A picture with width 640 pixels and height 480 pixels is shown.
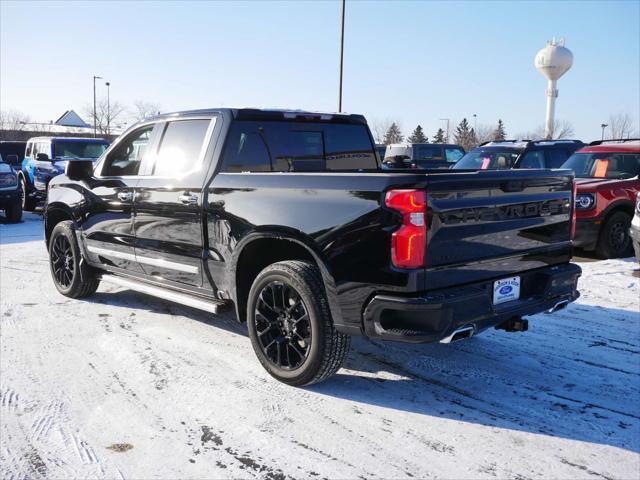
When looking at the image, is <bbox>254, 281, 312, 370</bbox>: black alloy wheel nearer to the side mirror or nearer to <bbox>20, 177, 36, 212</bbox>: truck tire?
the side mirror

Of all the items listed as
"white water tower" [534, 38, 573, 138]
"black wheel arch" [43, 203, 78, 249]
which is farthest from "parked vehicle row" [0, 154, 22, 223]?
"white water tower" [534, 38, 573, 138]

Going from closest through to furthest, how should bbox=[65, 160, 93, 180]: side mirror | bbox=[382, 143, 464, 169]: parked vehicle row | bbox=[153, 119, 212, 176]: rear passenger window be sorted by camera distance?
bbox=[153, 119, 212, 176]: rear passenger window
bbox=[65, 160, 93, 180]: side mirror
bbox=[382, 143, 464, 169]: parked vehicle row

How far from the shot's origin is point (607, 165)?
10031 mm

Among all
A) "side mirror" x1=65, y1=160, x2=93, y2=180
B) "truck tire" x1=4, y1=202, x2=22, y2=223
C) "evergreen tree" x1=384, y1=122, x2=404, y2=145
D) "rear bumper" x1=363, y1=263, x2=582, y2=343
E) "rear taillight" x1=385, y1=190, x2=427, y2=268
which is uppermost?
"evergreen tree" x1=384, y1=122, x2=404, y2=145

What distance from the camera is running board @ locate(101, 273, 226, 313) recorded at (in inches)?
189

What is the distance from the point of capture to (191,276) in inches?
195

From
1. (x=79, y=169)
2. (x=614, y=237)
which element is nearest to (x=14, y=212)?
(x=79, y=169)

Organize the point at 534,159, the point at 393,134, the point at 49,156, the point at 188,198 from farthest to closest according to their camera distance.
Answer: the point at 393,134 → the point at 49,156 → the point at 534,159 → the point at 188,198

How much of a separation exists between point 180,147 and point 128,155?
A: 3.25 ft

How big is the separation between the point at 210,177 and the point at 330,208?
4.32 feet

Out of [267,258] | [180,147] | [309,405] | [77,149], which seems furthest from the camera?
[77,149]

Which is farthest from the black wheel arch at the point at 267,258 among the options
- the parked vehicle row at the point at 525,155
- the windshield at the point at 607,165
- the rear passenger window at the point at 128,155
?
the parked vehicle row at the point at 525,155

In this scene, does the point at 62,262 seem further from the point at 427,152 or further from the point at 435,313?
the point at 427,152

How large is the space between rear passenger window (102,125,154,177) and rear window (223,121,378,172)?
117 cm
